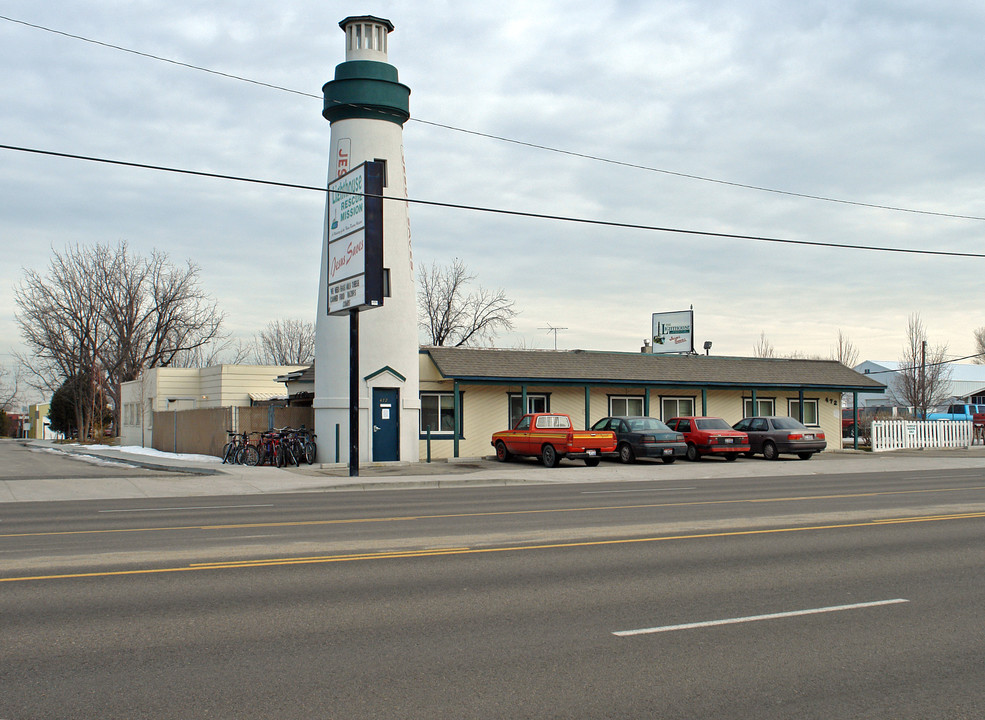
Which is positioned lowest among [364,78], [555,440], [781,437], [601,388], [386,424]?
[781,437]

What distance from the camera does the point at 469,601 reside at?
7.76 meters

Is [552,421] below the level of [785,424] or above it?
above

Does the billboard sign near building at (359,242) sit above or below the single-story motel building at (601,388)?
above

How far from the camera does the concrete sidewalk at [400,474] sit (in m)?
21.2

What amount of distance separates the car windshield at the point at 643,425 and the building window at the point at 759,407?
10972mm

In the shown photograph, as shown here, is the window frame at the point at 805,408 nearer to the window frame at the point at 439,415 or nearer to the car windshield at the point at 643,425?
the car windshield at the point at 643,425

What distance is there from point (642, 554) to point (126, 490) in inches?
586

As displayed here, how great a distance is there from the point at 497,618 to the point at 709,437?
25319 mm

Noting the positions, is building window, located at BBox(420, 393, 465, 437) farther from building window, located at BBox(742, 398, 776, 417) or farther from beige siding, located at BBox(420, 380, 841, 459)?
building window, located at BBox(742, 398, 776, 417)

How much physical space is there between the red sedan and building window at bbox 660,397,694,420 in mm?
5834

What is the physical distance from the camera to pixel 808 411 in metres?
41.7

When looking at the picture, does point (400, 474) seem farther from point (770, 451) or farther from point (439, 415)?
point (770, 451)

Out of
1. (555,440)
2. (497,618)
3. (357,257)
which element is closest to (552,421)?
(555,440)

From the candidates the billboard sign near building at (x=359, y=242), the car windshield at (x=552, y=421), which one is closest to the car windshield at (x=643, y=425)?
the car windshield at (x=552, y=421)
